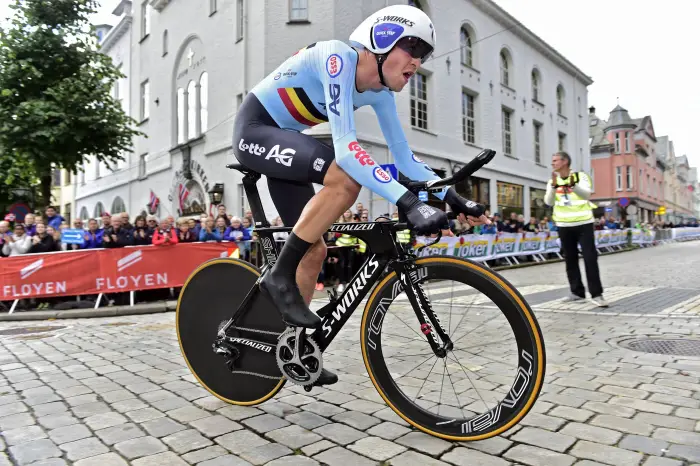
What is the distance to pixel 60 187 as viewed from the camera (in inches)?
1662

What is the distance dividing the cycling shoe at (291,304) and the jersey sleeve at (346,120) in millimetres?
663

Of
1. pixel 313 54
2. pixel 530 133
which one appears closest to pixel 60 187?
pixel 530 133

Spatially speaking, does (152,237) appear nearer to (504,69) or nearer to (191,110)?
(191,110)

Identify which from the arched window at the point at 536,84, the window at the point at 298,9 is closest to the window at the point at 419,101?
the window at the point at 298,9

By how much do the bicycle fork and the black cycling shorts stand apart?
601 mm

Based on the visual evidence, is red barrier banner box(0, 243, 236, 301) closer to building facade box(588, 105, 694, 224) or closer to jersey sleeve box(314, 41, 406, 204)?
jersey sleeve box(314, 41, 406, 204)

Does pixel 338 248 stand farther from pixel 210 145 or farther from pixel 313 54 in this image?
pixel 210 145

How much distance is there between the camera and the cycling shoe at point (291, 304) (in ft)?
8.20

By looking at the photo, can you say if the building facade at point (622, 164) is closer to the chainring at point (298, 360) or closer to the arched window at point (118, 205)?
the arched window at point (118, 205)

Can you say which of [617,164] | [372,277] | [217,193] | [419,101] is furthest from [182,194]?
[617,164]

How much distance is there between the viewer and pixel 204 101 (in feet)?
71.3

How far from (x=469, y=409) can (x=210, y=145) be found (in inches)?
763

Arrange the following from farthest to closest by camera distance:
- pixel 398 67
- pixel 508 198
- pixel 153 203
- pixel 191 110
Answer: pixel 508 198 → pixel 153 203 → pixel 191 110 → pixel 398 67

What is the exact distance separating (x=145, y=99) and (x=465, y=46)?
59.0 feet
